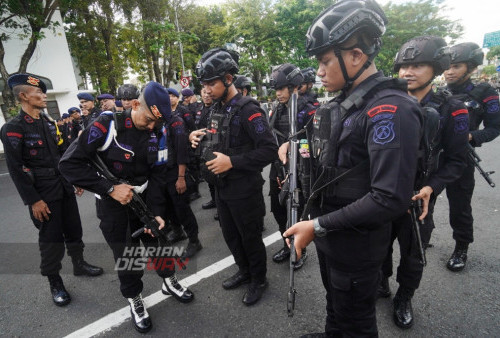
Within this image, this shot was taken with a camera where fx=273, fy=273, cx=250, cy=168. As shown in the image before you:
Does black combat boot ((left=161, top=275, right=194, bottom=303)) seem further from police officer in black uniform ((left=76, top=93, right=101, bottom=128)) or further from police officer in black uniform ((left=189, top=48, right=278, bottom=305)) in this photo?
police officer in black uniform ((left=76, top=93, right=101, bottom=128))

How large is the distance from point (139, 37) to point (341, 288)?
20.1 meters

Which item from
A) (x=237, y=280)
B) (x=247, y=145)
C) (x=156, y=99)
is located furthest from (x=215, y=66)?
(x=237, y=280)

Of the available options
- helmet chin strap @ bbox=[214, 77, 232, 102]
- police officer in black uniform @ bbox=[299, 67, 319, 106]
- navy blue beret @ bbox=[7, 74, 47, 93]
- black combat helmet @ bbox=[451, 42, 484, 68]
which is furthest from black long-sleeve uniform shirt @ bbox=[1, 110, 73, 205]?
black combat helmet @ bbox=[451, 42, 484, 68]

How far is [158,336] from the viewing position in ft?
7.39

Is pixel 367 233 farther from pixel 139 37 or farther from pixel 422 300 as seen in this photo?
pixel 139 37

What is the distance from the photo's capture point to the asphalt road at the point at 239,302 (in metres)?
2.22

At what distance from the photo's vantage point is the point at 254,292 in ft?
8.50

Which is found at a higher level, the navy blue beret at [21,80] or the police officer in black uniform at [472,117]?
the navy blue beret at [21,80]

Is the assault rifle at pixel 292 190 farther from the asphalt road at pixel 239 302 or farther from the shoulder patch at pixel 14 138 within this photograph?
the shoulder patch at pixel 14 138

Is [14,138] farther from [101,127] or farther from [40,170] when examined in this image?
[101,127]

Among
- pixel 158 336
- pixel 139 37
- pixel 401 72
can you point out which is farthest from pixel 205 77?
pixel 139 37

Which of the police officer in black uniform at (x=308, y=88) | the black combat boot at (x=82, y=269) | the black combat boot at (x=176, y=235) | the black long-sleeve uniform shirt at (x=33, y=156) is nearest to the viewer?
the black long-sleeve uniform shirt at (x=33, y=156)

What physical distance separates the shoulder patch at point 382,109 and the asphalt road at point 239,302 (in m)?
1.83

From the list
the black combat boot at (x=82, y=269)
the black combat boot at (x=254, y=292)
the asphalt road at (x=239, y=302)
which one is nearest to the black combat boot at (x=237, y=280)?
A: the asphalt road at (x=239, y=302)
